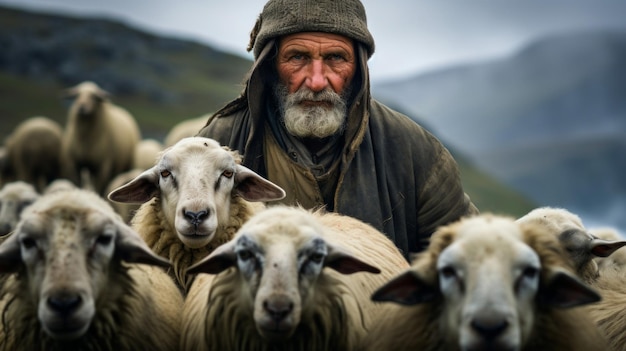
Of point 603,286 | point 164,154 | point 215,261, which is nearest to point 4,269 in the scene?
point 215,261

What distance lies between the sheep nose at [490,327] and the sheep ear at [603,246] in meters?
2.66

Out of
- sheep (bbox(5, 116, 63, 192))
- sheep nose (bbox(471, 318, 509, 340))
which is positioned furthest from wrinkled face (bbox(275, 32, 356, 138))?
sheep (bbox(5, 116, 63, 192))

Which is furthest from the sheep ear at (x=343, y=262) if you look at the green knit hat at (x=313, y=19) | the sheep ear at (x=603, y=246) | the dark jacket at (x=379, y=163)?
the green knit hat at (x=313, y=19)

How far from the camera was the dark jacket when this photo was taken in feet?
21.5

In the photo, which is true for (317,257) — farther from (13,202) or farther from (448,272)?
(13,202)

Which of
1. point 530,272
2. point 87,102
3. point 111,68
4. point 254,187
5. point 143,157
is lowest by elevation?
point 111,68

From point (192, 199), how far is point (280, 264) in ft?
4.60

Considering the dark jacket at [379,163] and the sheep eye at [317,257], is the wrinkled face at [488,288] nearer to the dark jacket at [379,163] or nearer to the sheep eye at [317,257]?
the sheep eye at [317,257]

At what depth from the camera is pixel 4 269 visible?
4.34 meters

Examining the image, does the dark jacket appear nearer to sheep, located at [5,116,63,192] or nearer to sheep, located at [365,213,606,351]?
sheep, located at [365,213,606,351]

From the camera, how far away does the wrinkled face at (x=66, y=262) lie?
13.2 feet

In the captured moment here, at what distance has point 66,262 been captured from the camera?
4.09 metres

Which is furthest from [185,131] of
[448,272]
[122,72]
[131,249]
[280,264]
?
[122,72]

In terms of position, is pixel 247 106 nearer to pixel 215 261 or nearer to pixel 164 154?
pixel 164 154
